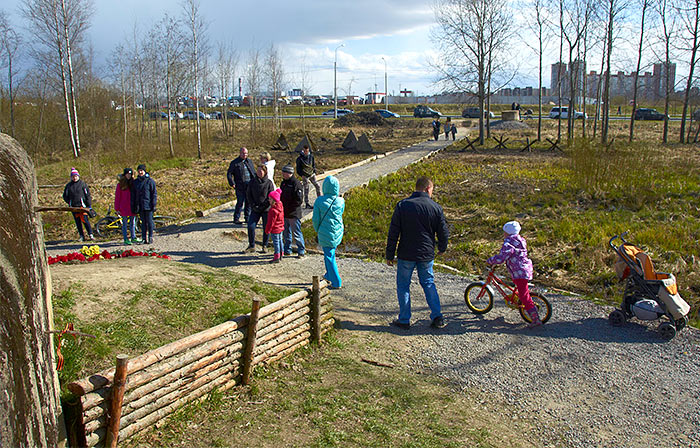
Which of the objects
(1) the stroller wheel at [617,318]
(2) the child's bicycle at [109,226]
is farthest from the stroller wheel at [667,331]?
(2) the child's bicycle at [109,226]

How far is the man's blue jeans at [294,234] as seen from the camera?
33.9 feet

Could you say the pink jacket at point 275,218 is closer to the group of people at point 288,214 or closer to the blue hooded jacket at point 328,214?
the group of people at point 288,214

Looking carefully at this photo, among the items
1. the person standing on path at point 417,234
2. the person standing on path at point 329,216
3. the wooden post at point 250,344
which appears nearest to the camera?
the wooden post at point 250,344

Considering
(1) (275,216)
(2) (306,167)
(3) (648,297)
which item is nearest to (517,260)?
(3) (648,297)

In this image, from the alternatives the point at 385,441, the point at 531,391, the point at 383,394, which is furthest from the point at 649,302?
the point at 385,441

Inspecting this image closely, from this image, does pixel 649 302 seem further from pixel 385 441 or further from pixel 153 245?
pixel 153 245

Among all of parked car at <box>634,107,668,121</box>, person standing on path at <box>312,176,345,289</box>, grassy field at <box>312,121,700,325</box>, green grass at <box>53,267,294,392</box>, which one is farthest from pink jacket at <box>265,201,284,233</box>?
parked car at <box>634,107,668,121</box>

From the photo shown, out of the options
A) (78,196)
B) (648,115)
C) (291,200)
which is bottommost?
(78,196)

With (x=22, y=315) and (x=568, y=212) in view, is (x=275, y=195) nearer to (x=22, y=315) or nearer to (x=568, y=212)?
(x=22, y=315)

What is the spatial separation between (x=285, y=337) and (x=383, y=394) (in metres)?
1.32

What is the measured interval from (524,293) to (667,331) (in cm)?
178

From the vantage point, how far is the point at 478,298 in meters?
7.80

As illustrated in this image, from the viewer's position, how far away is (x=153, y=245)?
11594mm

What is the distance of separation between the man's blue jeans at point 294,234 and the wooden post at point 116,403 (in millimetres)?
6184
